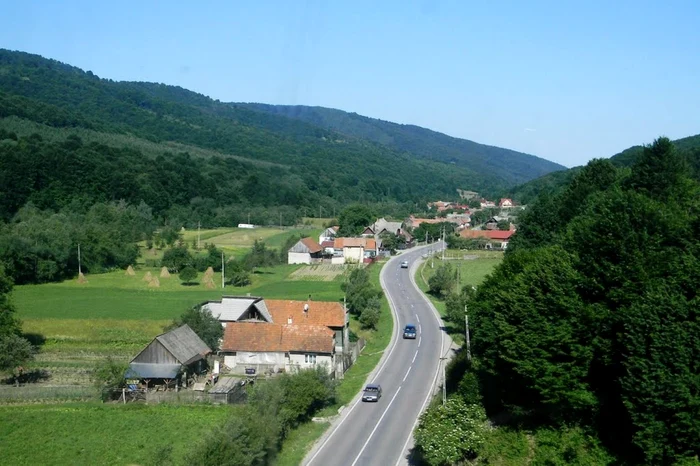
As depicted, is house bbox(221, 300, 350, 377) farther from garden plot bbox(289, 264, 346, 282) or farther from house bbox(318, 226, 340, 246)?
house bbox(318, 226, 340, 246)

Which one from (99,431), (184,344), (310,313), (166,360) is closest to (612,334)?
(99,431)

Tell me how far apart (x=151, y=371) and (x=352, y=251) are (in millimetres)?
46910

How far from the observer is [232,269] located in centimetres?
6009

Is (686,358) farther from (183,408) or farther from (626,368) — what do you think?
(183,408)

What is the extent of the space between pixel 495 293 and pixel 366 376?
28.7 ft

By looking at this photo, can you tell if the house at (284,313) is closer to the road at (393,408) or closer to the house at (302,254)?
the road at (393,408)

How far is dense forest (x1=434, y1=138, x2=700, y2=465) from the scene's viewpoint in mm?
17469

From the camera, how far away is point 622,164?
107 metres

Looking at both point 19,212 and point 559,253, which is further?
point 19,212

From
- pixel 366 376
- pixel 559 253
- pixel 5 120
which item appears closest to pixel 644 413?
pixel 559 253

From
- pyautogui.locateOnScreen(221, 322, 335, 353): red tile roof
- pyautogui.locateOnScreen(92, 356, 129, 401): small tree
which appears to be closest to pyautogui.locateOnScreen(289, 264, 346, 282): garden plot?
pyautogui.locateOnScreen(221, 322, 335, 353): red tile roof

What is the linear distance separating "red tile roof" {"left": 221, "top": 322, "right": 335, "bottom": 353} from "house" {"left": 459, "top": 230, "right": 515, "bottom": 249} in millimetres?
54485

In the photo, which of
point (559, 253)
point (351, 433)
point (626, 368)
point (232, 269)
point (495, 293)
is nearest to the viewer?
point (626, 368)

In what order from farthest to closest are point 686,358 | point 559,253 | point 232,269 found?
point 232,269 < point 559,253 < point 686,358
